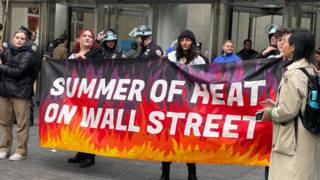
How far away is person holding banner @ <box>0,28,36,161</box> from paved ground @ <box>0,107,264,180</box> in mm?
315

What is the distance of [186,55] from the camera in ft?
21.9

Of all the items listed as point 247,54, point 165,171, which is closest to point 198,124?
point 165,171

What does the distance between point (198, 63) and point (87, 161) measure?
2070 millimetres

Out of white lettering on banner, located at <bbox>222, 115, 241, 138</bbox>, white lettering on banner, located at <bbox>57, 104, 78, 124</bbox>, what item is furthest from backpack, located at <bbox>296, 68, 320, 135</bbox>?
white lettering on banner, located at <bbox>57, 104, 78, 124</bbox>

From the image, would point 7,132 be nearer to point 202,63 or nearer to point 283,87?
point 202,63

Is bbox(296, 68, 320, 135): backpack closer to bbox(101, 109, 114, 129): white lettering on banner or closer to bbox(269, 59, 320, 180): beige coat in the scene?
bbox(269, 59, 320, 180): beige coat

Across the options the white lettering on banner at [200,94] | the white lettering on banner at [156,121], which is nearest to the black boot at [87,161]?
the white lettering on banner at [156,121]

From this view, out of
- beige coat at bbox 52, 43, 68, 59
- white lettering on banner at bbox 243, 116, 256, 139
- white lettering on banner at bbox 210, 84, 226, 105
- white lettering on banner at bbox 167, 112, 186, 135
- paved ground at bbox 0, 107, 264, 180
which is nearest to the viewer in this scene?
white lettering on banner at bbox 243, 116, 256, 139

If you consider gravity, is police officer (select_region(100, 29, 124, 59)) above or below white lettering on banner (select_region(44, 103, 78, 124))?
above

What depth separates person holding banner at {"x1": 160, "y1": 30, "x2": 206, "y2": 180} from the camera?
6.62m

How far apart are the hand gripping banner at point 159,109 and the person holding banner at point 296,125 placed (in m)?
1.48

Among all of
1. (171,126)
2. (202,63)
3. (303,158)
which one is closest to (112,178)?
(171,126)

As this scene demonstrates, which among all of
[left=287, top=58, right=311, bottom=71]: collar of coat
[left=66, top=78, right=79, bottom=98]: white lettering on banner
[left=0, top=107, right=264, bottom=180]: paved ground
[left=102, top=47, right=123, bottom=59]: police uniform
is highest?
[left=102, top=47, right=123, bottom=59]: police uniform

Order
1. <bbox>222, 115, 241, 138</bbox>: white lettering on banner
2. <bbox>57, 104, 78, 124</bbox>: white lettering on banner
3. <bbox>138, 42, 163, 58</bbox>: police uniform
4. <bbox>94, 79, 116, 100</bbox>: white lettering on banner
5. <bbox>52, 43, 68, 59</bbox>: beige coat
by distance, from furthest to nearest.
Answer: <bbox>52, 43, 68, 59</bbox>: beige coat → <bbox>138, 42, 163, 58</bbox>: police uniform → <bbox>57, 104, 78, 124</bbox>: white lettering on banner → <bbox>94, 79, 116, 100</bbox>: white lettering on banner → <bbox>222, 115, 241, 138</bbox>: white lettering on banner
